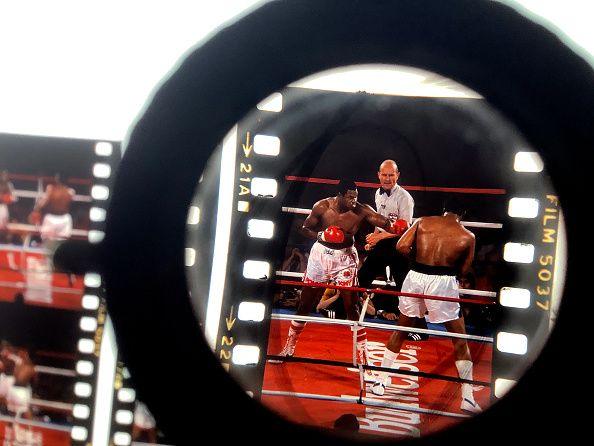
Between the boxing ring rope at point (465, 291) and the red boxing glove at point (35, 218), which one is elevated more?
the red boxing glove at point (35, 218)

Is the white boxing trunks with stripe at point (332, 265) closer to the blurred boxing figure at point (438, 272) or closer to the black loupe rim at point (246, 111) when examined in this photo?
the blurred boxing figure at point (438, 272)

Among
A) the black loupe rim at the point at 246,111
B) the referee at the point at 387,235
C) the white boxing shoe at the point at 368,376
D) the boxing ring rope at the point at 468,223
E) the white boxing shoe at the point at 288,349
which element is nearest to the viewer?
the black loupe rim at the point at 246,111

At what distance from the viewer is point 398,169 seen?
0.73 meters

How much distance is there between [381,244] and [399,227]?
0.15ft

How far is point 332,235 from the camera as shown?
84 cm

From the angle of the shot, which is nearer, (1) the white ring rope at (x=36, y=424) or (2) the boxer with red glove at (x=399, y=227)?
(1) the white ring rope at (x=36, y=424)

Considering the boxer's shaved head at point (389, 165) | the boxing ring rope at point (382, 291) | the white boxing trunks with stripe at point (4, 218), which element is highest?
the boxer's shaved head at point (389, 165)

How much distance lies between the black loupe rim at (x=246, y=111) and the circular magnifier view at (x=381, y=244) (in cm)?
4

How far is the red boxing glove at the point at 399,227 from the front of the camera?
83 centimetres

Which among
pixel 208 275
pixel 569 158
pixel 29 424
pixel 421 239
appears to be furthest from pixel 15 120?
pixel 421 239

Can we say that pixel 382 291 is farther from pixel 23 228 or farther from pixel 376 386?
pixel 23 228

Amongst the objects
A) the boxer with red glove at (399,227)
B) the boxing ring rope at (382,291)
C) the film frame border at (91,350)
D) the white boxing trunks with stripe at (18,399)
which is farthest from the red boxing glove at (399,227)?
the white boxing trunks with stripe at (18,399)

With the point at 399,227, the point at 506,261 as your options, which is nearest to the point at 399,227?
the point at 399,227

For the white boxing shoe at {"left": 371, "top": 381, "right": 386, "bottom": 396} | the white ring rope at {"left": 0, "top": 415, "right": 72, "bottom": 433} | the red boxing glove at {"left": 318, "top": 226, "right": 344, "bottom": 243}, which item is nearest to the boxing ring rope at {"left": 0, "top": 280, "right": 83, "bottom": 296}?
the white ring rope at {"left": 0, "top": 415, "right": 72, "bottom": 433}
